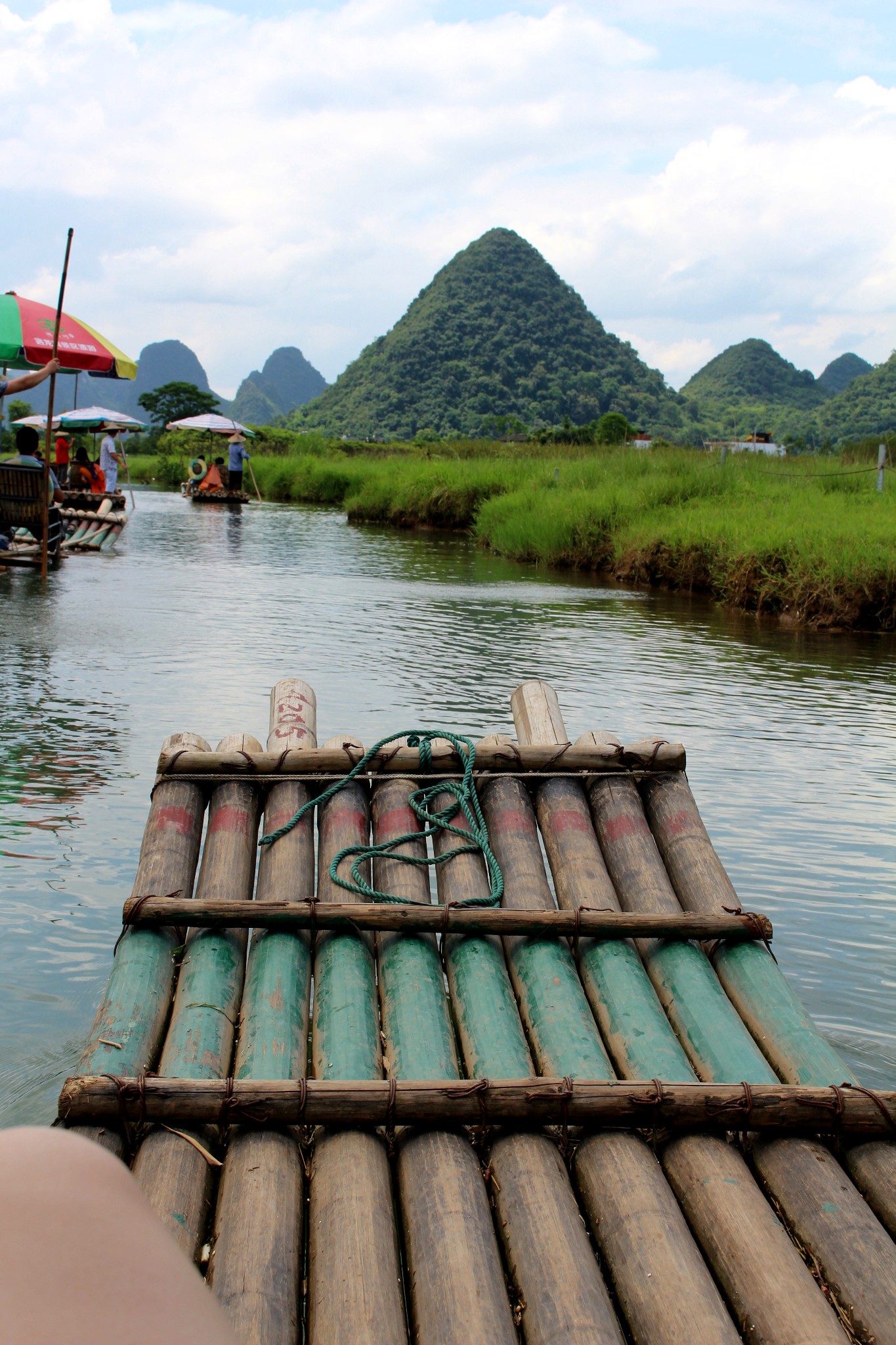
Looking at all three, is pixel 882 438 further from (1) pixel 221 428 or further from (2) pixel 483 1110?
(2) pixel 483 1110

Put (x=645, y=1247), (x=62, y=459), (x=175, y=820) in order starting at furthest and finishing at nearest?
(x=62, y=459) → (x=175, y=820) → (x=645, y=1247)

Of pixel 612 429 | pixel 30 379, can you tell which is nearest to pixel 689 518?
pixel 30 379

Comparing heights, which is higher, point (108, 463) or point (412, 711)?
point (108, 463)

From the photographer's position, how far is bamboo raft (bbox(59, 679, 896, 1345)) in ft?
5.98

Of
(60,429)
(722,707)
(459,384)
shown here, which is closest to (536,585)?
(722,707)

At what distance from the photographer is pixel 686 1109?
2.15 metres

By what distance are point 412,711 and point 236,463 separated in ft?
72.3

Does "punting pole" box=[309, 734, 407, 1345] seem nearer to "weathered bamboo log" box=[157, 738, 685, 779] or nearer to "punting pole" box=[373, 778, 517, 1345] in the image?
"punting pole" box=[373, 778, 517, 1345]

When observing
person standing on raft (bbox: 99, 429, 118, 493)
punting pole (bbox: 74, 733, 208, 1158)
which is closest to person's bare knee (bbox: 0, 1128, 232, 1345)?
punting pole (bbox: 74, 733, 208, 1158)

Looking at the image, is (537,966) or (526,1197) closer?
(526,1197)

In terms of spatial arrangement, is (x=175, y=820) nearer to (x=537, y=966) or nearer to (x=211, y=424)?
(x=537, y=966)

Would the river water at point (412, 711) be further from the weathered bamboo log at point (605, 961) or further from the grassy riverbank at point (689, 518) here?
the weathered bamboo log at point (605, 961)

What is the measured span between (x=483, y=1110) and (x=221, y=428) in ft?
95.4

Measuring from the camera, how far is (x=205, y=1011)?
2.45 metres
